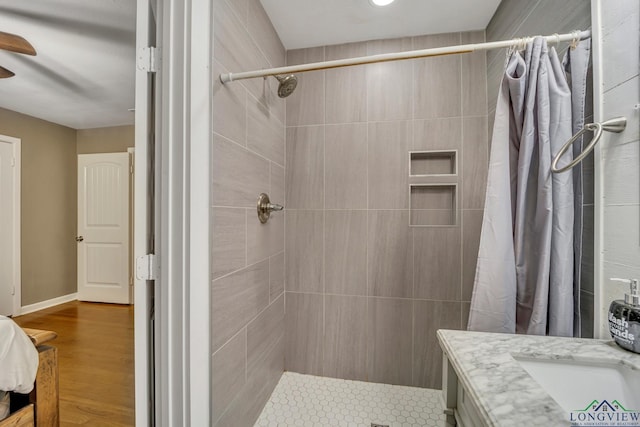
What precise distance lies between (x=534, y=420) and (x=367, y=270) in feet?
4.46

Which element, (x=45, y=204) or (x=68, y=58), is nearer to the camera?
(x=45, y=204)

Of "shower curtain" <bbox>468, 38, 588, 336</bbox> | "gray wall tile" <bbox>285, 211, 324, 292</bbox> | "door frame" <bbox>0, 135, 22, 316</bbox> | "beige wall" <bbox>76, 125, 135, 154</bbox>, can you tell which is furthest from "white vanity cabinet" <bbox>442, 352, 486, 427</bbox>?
"beige wall" <bbox>76, 125, 135, 154</bbox>

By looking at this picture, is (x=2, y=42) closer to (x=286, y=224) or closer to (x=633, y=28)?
(x=286, y=224)

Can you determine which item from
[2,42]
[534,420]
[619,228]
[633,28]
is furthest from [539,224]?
[2,42]

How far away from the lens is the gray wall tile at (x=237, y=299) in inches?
42.0

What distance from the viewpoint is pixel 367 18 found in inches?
62.6

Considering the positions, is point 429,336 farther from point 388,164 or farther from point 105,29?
point 105,29

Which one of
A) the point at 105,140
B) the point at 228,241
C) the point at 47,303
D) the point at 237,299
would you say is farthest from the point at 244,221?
the point at 105,140

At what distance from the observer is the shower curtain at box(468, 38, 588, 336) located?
876 mm

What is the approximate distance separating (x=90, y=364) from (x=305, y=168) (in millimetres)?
2045

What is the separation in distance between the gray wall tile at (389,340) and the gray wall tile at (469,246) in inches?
15.0

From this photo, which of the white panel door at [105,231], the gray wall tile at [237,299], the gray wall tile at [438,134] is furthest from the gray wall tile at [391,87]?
the white panel door at [105,231]

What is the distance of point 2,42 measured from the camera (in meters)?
1.08

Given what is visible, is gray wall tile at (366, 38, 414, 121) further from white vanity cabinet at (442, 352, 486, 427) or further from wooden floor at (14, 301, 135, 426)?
wooden floor at (14, 301, 135, 426)
